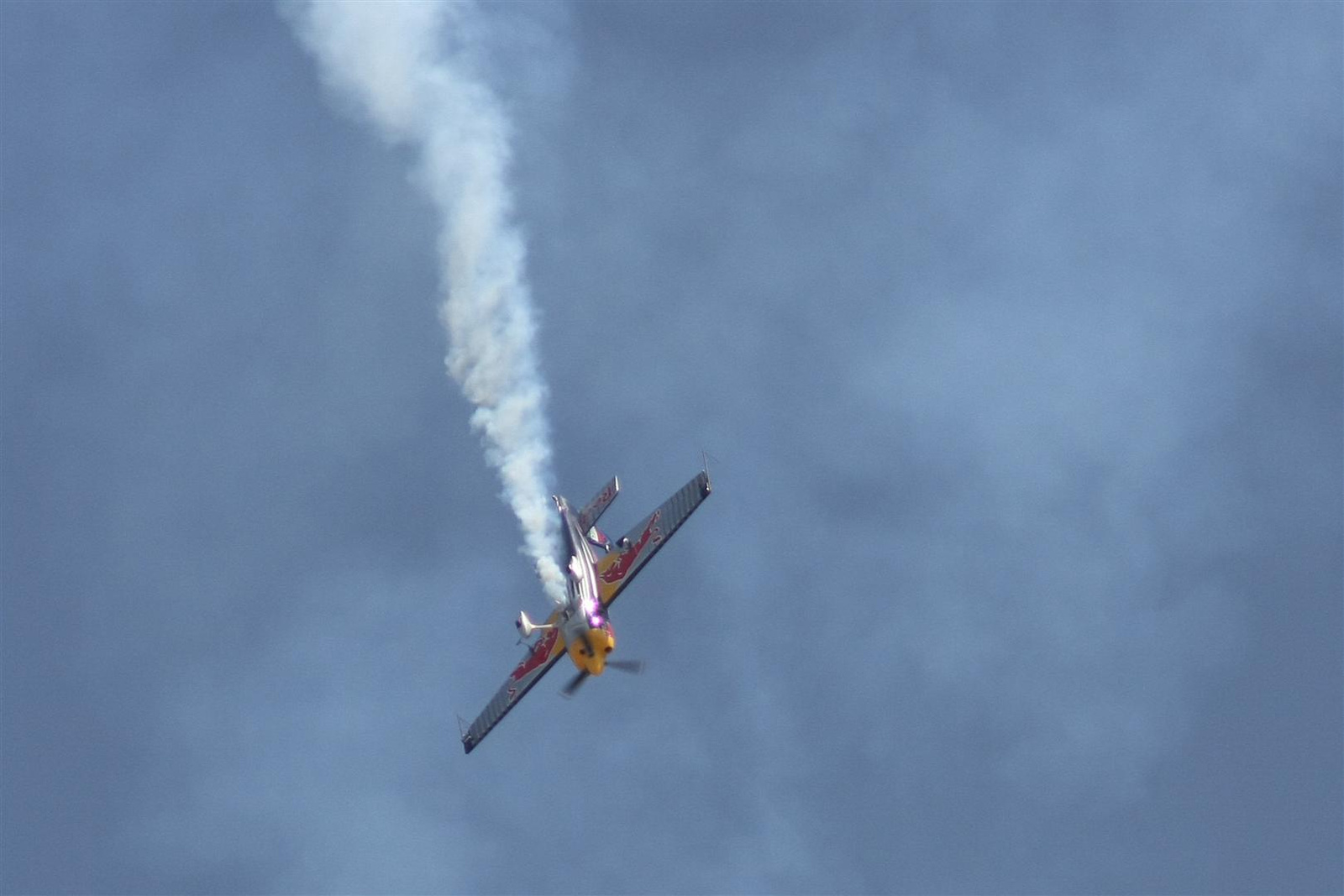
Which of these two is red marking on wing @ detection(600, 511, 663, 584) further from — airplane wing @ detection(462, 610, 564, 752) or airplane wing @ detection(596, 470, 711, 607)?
airplane wing @ detection(462, 610, 564, 752)

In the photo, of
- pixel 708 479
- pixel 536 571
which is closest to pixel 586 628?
pixel 536 571

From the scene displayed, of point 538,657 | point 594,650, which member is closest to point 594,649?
point 594,650

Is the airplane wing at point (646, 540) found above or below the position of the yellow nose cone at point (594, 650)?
above

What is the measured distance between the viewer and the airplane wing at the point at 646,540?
95.3m

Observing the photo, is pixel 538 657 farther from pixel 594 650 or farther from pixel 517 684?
pixel 594 650

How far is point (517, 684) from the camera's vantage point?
98.0m

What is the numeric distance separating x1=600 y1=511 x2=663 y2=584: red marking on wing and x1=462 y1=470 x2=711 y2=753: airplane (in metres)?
0.04

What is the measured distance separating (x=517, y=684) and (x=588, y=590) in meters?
8.15

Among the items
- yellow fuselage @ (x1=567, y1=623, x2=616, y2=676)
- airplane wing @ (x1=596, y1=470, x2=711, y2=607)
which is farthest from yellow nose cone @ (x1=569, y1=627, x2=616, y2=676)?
airplane wing @ (x1=596, y1=470, x2=711, y2=607)

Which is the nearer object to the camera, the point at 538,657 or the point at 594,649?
the point at 594,649

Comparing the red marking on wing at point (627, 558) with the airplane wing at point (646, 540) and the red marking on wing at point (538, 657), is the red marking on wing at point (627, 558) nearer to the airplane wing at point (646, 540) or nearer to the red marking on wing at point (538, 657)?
the airplane wing at point (646, 540)

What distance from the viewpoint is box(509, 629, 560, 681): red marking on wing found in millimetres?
96812

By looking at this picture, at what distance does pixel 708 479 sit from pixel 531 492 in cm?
934

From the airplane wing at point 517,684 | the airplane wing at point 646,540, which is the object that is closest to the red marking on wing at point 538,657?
the airplane wing at point 517,684
